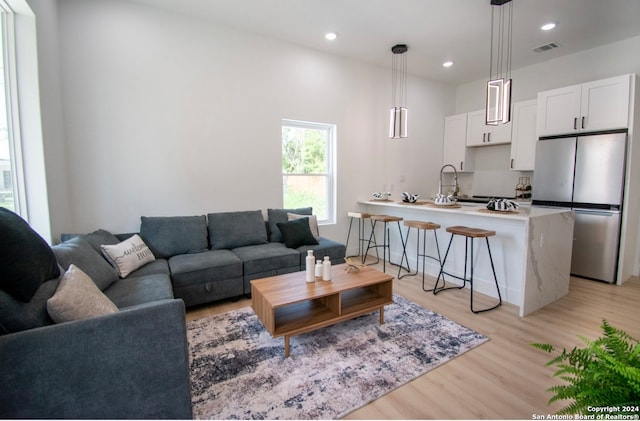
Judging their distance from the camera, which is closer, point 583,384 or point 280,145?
point 583,384

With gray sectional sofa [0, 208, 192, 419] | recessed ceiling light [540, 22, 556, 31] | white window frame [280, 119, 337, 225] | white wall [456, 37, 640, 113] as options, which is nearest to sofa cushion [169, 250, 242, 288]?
gray sectional sofa [0, 208, 192, 419]

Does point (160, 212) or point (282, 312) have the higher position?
point (160, 212)

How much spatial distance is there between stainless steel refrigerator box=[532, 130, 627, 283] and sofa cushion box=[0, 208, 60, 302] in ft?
17.4

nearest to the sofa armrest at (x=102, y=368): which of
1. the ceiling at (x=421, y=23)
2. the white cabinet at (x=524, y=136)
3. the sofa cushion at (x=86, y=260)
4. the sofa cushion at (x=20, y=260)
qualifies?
the sofa cushion at (x=20, y=260)

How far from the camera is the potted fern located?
0.81m

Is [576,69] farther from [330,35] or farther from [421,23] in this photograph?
[330,35]

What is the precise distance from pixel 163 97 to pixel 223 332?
261cm

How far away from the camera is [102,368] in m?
1.19

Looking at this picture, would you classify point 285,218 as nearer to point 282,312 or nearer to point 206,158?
point 206,158

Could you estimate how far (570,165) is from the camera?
12.6 feet

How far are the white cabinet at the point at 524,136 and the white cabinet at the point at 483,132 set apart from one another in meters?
0.14

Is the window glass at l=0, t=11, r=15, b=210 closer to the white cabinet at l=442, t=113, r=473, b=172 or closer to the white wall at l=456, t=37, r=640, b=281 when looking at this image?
the white cabinet at l=442, t=113, r=473, b=172

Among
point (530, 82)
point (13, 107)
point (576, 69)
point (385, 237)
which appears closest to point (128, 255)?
point (13, 107)

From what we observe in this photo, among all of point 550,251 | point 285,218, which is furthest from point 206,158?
point 550,251
